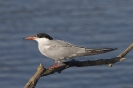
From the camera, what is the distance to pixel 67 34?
18.3 metres

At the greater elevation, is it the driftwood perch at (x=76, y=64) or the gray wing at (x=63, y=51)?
the gray wing at (x=63, y=51)

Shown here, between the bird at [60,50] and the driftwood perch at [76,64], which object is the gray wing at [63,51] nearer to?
the bird at [60,50]

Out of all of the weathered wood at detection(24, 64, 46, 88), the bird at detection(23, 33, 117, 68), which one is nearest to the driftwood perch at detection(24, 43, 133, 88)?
the weathered wood at detection(24, 64, 46, 88)

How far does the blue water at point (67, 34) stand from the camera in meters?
15.9

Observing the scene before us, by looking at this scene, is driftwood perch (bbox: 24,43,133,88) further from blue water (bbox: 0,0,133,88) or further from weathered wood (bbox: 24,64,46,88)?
blue water (bbox: 0,0,133,88)

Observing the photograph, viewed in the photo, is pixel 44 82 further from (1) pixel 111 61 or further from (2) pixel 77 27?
(1) pixel 111 61

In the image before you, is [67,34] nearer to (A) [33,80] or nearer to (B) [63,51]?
(B) [63,51]

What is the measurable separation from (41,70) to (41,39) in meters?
2.01

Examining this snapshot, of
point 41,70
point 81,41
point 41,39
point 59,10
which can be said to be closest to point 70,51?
point 41,39

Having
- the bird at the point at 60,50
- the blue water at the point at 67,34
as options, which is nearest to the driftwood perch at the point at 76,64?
the bird at the point at 60,50

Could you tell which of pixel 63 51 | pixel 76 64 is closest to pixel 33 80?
pixel 76 64

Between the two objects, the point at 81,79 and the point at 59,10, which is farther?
the point at 59,10

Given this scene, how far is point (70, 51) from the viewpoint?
9000 millimetres

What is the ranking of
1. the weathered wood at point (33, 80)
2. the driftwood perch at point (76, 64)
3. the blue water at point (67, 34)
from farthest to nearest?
1. the blue water at point (67, 34)
2. the driftwood perch at point (76, 64)
3. the weathered wood at point (33, 80)
